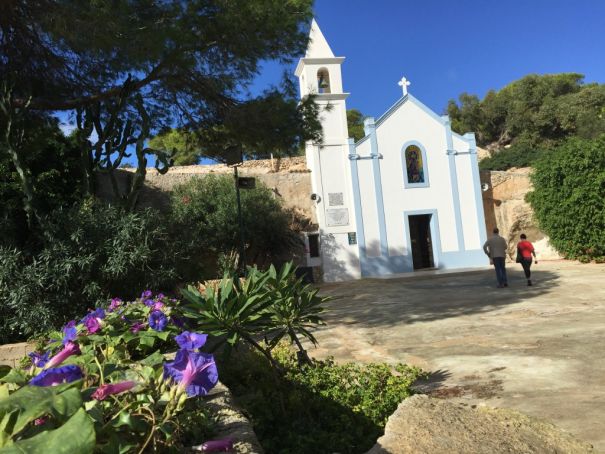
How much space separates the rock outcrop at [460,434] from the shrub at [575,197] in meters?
12.9

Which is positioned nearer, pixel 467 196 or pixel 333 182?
pixel 333 182

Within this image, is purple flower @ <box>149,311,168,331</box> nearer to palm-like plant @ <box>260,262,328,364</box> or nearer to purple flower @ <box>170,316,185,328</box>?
purple flower @ <box>170,316,185,328</box>

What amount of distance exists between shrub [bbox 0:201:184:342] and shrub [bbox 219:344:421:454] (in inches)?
73.4

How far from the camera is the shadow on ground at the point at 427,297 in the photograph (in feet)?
23.7

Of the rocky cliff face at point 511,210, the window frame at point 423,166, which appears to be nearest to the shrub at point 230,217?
the window frame at point 423,166

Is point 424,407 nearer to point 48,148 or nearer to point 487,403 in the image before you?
point 487,403

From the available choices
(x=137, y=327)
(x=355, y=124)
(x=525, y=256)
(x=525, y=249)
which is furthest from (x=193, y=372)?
(x=355, y=124)

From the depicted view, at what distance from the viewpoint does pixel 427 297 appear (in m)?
9.31

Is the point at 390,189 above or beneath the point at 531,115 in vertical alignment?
beneath

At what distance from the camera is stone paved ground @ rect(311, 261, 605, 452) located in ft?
10.4

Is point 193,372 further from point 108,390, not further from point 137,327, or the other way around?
point 137,327

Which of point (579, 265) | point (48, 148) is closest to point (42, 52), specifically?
point (48, 148)

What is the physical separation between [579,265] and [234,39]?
11381mm

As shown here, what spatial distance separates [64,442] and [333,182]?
49.8ft
